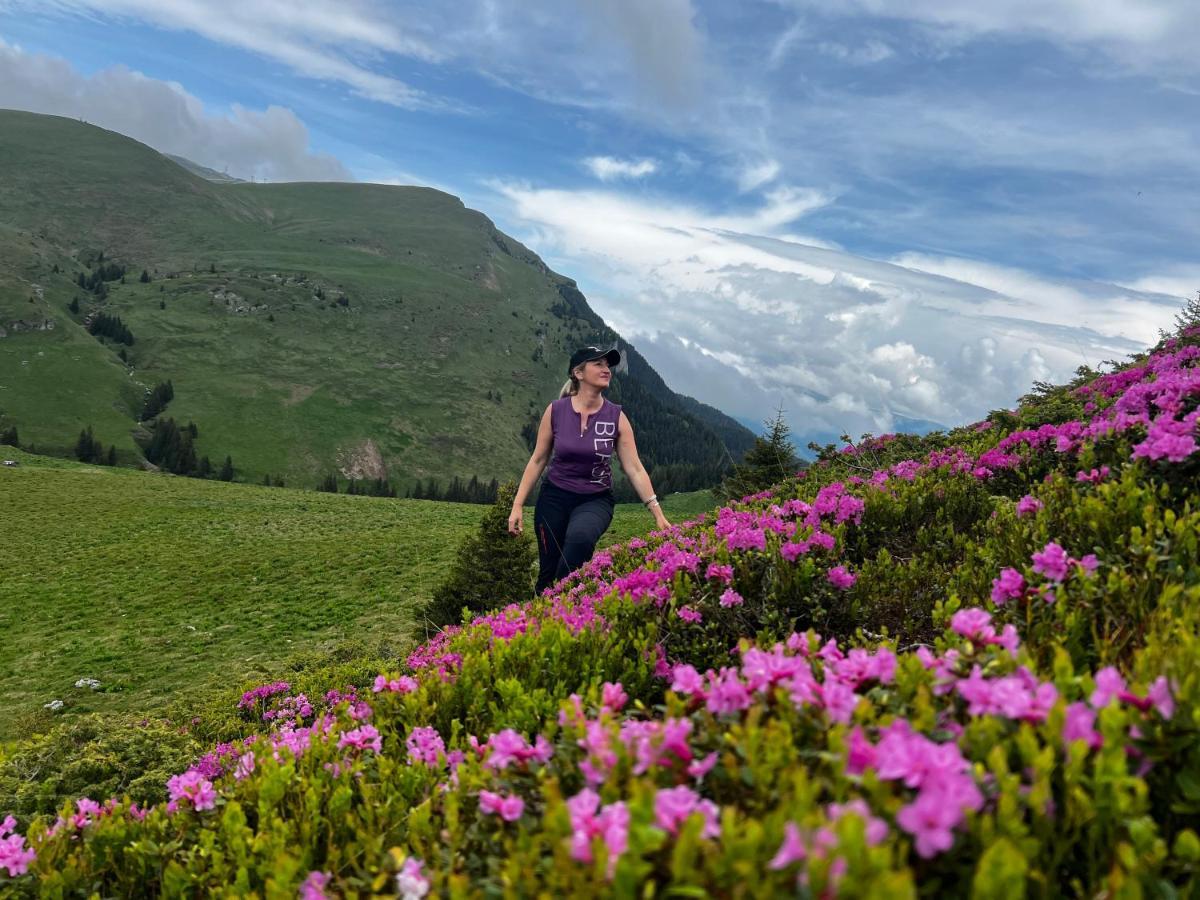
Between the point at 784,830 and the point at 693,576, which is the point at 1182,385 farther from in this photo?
the point at 784,830

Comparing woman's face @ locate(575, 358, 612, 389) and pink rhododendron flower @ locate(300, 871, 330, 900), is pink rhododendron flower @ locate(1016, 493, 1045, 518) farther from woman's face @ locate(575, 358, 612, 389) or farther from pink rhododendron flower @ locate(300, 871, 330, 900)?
pink rhododendron flower @ locate(300, 871, 330, 900)

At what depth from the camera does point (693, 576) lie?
5.05 m

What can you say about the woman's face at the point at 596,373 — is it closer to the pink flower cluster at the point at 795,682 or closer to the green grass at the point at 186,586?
the pink flower cluster at the point at 795,682

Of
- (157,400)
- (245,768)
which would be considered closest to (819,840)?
(245,768)

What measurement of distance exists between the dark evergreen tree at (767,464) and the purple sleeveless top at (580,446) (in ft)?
33.1

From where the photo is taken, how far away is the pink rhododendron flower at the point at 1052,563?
3072 millimetres

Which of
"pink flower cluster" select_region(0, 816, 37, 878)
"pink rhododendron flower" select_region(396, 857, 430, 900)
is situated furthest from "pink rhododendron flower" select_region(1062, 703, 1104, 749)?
"pink flower cluster" select_region(0, 816, 37, 878)

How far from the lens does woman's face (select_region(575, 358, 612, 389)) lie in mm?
7719

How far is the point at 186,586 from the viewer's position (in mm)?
28234

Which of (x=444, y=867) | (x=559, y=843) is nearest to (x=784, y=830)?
(x=559, y=843)

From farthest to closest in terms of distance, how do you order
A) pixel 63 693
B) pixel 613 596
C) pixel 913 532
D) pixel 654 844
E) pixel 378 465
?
1. pixel 378 465
2. pixel 63 693
3. pixel 913 532
4. pixel 613 596
5. pixel 654 844

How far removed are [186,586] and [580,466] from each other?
27.7m

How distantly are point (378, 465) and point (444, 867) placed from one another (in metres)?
191

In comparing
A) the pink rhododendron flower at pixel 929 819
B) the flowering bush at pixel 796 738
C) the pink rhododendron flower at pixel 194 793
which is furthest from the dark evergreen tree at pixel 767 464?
the pink rhododendron flower at pixel 929 819
